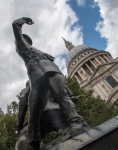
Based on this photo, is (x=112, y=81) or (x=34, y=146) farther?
(x=112, y=81)

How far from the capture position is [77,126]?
8.68 ft

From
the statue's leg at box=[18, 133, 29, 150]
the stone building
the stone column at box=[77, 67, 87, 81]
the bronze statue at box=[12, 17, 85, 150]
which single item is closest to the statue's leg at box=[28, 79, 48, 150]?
the bronze statue at box=[12, 17, 85, 150]

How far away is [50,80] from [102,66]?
41.1m

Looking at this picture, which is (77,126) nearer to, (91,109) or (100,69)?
Result: (91,109)

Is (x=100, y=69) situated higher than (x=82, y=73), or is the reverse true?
(x=82, y=73)

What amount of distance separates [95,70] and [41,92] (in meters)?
39.8

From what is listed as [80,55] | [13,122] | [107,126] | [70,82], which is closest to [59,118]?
[107,126]

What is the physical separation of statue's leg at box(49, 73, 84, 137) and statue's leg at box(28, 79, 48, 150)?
206 millimetres

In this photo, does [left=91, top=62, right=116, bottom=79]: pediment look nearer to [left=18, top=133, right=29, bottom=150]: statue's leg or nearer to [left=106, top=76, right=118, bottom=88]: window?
[left=106, top=76, right=118, bottom=88]: window

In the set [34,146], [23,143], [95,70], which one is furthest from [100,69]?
[34,146]

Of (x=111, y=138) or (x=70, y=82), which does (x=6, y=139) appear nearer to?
(x=70, y=82)

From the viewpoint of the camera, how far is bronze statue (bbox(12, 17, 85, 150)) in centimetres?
293

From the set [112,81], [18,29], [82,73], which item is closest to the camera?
[18,29]

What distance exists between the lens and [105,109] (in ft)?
60.6
